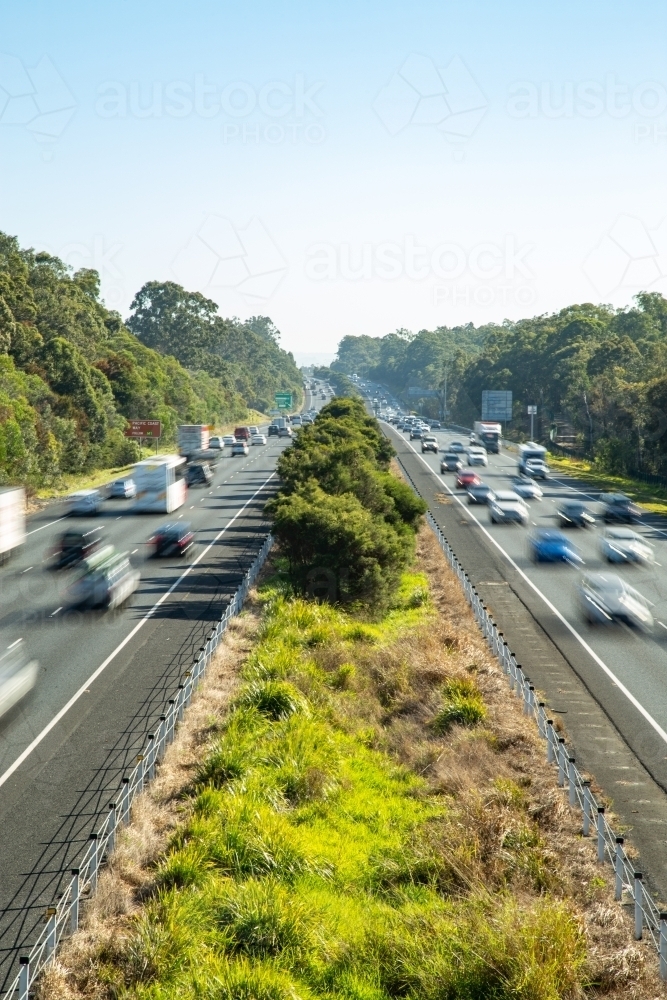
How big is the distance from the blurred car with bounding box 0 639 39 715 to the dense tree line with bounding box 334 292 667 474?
187ft

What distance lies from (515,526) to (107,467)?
4285 centimetres

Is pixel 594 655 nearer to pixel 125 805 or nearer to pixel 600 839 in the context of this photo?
pixel 600 839

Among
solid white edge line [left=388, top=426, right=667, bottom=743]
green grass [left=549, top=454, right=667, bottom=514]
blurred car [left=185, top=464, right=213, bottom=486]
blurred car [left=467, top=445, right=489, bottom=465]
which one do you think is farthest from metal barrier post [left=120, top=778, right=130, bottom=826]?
blurred car [left=467, top=445, right=489, bottom=465]

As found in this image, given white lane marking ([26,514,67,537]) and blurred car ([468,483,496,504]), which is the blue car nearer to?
blurred car ([468,483,496,504])

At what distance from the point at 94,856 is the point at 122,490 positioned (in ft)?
167

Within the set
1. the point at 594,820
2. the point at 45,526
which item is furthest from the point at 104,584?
→ the point at 45,526

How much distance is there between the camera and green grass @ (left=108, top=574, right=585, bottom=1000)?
1205cm

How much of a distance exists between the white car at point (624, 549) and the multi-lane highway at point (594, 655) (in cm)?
51

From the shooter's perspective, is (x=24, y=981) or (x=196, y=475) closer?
(x=24, y=981)

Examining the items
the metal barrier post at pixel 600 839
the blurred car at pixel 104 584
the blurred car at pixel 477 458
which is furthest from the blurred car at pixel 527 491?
the metal barrier post at pixel 600 839

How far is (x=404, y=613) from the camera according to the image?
Answer: 116ft

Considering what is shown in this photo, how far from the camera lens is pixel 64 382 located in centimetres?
8175

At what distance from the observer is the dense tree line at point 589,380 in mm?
84312

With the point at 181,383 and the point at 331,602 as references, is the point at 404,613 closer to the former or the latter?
the point at 331,602
